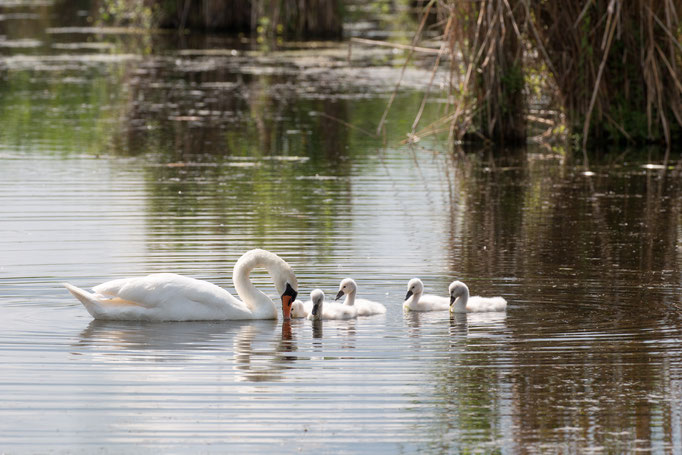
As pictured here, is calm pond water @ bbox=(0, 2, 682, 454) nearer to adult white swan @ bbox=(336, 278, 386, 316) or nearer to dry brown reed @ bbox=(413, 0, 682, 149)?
adult white swan @ bbox=(336, 278, 386, 316)

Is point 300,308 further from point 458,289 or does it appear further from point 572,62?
point 572,62

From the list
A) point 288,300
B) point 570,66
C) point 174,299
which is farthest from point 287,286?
point 570,66

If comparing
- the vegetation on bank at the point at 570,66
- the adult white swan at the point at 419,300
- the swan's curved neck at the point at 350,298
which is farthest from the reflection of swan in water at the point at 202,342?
the vegetation on bank at the point at 570,66

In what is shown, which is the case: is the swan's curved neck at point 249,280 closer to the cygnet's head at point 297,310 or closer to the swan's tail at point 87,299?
the cygnet's head at point 297,310

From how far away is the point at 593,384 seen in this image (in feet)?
25.3

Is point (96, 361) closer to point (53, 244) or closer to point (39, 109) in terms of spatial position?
point (53, 244)

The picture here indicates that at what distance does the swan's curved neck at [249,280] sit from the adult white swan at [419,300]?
0.93m

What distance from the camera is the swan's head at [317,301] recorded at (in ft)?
31.2

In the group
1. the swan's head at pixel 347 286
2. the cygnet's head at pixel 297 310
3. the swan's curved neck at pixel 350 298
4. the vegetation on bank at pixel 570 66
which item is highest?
the vegetation on bank at pixel 570 66

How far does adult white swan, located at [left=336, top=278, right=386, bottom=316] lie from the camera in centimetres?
969

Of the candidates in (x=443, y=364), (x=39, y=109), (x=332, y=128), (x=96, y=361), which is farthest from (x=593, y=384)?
(x=39, y=109)

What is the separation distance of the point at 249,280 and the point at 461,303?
150 cm

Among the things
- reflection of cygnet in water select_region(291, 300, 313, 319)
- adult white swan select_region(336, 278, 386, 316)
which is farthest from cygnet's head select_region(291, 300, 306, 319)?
adult white swan select_region(336, 278, 386, 316)

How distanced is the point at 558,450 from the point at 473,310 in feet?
10.4
